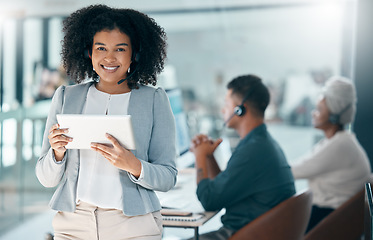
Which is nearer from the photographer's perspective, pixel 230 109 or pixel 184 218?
pixel 184 218

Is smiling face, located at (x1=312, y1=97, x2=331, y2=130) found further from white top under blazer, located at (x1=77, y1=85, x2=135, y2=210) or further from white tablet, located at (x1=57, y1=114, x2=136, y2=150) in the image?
white tablet, located at (x1=57, y1=114, x2=136, y2=150)

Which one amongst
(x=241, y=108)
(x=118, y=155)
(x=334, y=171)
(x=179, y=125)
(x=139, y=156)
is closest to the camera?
(x=118, y=155)

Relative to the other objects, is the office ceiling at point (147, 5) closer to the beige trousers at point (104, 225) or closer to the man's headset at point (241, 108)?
the man's headset at point (241, 108)

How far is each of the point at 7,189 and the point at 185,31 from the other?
7.56 feet

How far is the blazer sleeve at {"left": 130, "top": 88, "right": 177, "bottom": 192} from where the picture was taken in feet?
5.32

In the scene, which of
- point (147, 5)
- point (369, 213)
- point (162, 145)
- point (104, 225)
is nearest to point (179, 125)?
point (162, 145)

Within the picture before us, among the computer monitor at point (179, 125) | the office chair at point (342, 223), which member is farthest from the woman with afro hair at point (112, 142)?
the office chair at point (342, 223)

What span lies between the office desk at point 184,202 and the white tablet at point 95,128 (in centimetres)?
75

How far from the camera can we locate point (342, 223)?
8.94 ft

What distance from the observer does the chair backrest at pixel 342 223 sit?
8.84 feet

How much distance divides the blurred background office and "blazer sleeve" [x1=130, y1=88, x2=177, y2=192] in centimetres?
286

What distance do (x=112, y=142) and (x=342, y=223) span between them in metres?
1.72

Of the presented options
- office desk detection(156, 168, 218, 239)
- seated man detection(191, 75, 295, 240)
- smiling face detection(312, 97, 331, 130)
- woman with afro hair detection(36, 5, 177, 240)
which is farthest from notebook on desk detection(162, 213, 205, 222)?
smiling face detection(312, 97, 331, 130)

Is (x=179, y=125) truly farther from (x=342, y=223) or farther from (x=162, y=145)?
(x=162, y=145)
